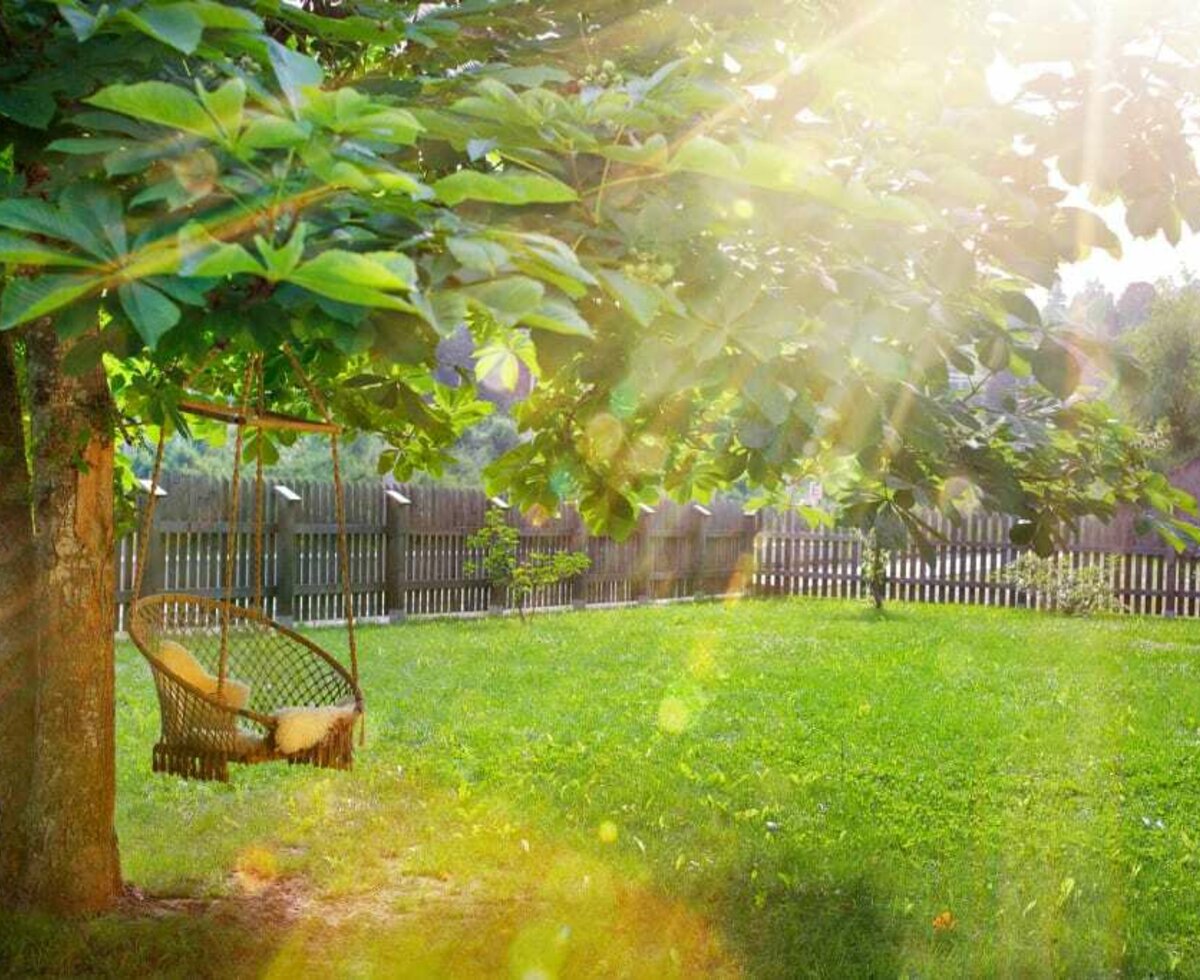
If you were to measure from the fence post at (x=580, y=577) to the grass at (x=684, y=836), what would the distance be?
19.1ft

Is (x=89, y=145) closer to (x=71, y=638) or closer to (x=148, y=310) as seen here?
(x=148, y=310)

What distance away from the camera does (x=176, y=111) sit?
1221 mm

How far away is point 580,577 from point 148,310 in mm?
13917

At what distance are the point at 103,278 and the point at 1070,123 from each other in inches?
89.7

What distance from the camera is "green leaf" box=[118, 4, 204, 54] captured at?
4.50 ft

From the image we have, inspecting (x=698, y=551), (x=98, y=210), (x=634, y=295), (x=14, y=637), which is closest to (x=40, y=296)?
(x=98, y=210)

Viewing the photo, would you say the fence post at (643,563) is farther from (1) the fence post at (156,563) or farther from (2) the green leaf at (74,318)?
(2) the green leaf at (74,318)

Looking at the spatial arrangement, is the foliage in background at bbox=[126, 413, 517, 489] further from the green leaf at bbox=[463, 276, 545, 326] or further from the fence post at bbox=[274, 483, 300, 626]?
the green leaf at bbox=[463, 276, 545, 326]

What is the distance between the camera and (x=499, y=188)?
135 centimetres

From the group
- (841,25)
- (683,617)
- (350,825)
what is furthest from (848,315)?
(683,617)

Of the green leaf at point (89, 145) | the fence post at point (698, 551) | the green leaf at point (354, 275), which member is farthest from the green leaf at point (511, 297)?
the fence post at point (698, 551)

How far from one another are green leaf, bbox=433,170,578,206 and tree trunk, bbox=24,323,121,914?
236cm

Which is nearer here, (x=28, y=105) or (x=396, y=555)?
(x=28, y=105)

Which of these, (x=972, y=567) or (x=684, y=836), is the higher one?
(x=972, y=567)
